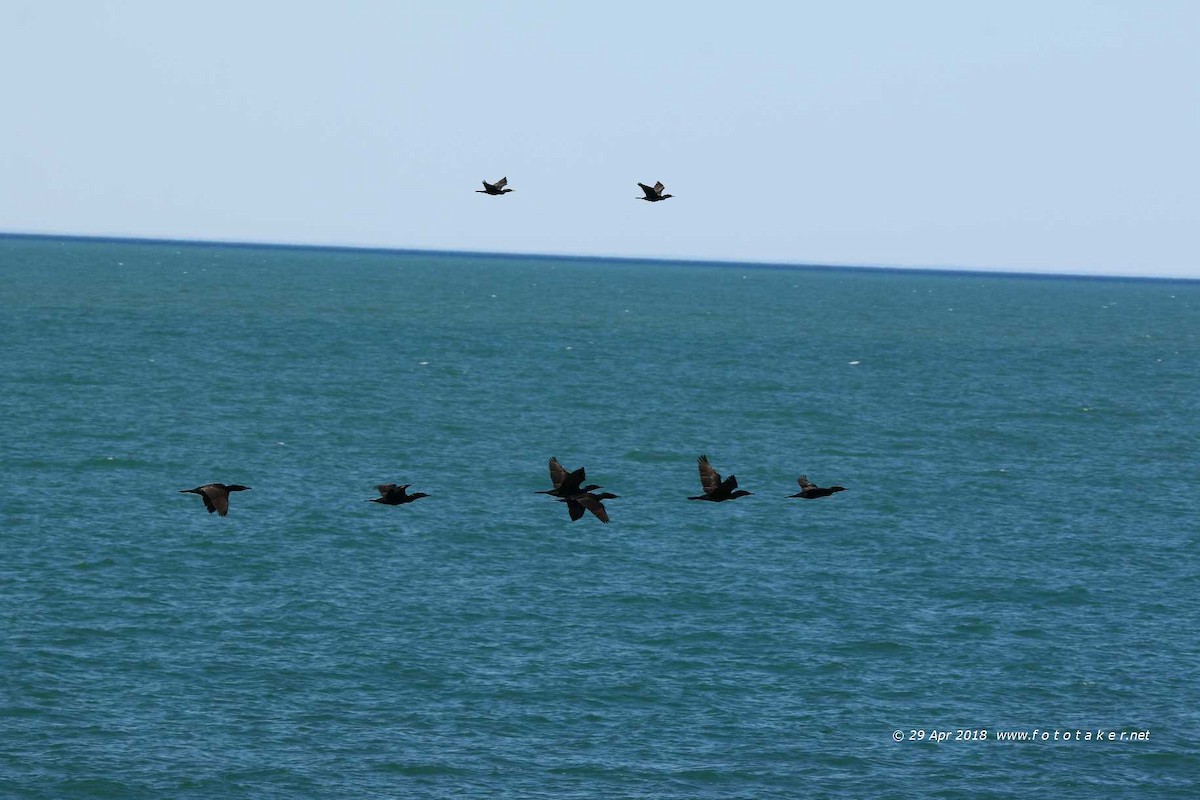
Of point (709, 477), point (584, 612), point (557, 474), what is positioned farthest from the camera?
point (584, 612)

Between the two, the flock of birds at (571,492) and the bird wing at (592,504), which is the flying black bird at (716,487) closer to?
the flock of birds at (571,492)

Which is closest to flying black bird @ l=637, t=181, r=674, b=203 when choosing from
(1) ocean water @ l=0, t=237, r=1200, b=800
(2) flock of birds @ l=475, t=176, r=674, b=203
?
(2) flock of birds @ l=475, t=176, r=674, b=203

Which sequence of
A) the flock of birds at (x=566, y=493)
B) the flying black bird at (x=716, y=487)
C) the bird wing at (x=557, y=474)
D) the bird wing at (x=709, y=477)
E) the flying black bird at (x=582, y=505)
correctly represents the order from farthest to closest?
the bird wing at (x=709, y=477), the flying black bird at (x=716, y=487), the bird wing at (x=557, y=474), the flying black bird at (x=582, y=505), the flock of birds at (x=566, y=493)

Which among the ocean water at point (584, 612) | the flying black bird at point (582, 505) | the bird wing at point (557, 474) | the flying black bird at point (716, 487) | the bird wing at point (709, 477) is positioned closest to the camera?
the flying black bird at point (582, 505)

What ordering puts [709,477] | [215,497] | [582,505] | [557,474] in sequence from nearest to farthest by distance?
[215,497]
[582,505]
[557,474]
[709,477]

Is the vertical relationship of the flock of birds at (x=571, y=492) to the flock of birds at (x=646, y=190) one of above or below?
below

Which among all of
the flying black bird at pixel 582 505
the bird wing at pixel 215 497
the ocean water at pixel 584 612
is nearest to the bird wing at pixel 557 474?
the flying black bird at pixel 582 505

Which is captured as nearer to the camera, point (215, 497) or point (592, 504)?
point (215, 497)

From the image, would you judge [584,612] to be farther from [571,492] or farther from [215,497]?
[215,497]

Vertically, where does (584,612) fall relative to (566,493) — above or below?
below

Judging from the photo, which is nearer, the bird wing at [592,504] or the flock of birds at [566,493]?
the flock of birds at [566,493]

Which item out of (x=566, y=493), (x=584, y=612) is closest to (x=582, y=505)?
(x=566, y=493)

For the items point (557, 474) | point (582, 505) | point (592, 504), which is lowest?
point (582, 505)

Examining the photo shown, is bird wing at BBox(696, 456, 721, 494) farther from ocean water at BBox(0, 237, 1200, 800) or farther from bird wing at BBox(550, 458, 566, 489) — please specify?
ocean water at BBox(0, 237, 1200, 800)
